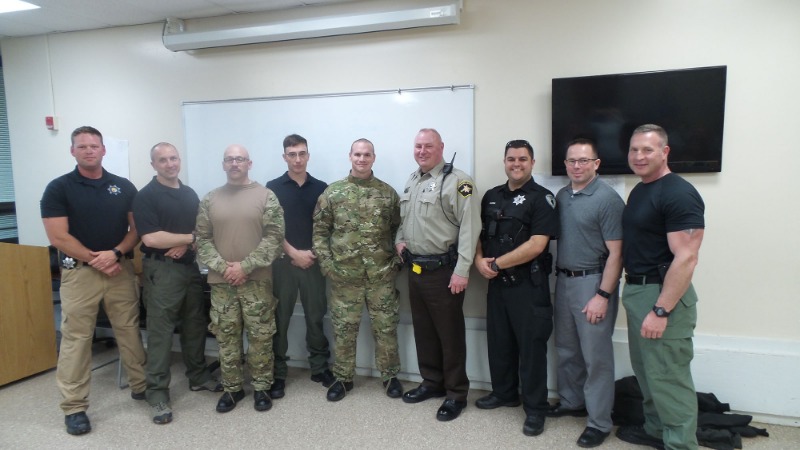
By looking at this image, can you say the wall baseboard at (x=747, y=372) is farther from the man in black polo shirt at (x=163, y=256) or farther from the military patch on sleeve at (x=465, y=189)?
the man in black polo shirt at (x=163, y=256)

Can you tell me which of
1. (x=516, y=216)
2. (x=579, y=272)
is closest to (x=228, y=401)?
(x=516, y=216)

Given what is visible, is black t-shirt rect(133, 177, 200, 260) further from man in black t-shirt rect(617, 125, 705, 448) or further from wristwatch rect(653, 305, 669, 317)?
wristwatch rect(653, 305, 669, 317)

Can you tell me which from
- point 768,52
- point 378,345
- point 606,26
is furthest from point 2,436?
point 768,52

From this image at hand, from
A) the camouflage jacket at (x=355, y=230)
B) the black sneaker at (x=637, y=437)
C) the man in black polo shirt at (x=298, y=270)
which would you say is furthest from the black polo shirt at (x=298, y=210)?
the black sneaker at (x=637, y=437)

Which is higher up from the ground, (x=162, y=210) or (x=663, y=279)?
(x=162, y=210)

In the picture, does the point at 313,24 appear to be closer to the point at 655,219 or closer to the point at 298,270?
the point at 298,270

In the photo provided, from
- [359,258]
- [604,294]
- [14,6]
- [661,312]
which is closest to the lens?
[661,312]

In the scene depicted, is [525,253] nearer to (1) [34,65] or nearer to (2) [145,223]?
(2) [145,223]

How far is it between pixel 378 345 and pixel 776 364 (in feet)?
7.62

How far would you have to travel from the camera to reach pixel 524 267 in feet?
8.41

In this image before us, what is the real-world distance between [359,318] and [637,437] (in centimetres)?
174

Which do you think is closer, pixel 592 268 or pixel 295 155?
pixel 592 268

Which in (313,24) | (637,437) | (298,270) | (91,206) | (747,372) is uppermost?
(313,24)

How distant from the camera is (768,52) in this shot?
8.21 feet
